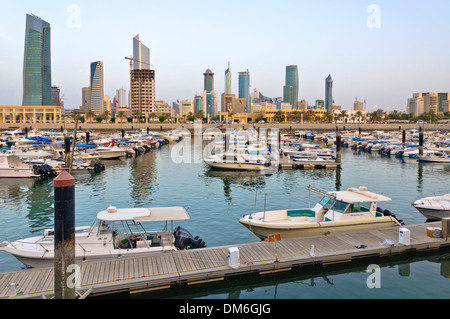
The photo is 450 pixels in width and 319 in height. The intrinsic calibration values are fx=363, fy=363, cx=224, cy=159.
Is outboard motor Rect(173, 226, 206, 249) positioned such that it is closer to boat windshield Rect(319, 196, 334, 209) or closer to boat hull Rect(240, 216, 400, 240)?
boat hull Rect(240, 216, 400, 240)

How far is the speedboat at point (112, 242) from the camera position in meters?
16.6

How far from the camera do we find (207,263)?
52.7 ft

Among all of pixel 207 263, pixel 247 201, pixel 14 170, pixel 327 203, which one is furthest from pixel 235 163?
pixel 207 263

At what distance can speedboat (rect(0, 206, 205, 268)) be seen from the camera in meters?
16.6

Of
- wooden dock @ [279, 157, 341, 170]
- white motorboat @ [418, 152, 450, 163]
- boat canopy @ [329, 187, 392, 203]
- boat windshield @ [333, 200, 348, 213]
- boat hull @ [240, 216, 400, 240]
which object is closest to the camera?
boat hull @ [240, 216, 400, 240]

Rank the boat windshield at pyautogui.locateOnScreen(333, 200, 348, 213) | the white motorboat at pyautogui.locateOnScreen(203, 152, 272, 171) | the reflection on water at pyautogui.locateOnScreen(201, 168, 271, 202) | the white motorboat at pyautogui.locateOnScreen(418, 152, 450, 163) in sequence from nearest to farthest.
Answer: the boat windshield at pyautogui.locateOnScreen(333, 200, 348, 213) → the reflection on water at pyautogui.locateOnScreen(201, 168, 271, 202) → the white motorboat at pyautogui.locateOnScreen(203, 152, 272, 171) → the white motorboat at pyautogui.locateOnScreen(418, 152, 450, 163)

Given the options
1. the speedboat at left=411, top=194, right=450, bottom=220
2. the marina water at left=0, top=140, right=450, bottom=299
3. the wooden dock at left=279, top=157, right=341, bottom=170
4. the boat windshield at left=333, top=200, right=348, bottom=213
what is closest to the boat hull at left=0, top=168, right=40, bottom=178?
the marina water at left=0, top=140, right=450, bottom=299

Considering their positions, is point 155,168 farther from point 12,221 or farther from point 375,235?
point 375,235

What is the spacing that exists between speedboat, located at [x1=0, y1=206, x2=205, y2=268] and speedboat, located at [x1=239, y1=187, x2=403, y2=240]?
4.04 metres

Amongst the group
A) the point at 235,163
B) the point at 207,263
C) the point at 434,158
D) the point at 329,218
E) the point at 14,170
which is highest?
the point at 434,158

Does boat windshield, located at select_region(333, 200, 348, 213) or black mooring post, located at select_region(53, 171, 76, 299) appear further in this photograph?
boat windshield, located at select_region(333, 200, 348, 213)

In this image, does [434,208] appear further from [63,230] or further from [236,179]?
[63,230]

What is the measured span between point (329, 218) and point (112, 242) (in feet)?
39.3

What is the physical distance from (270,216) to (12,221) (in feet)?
60.6
